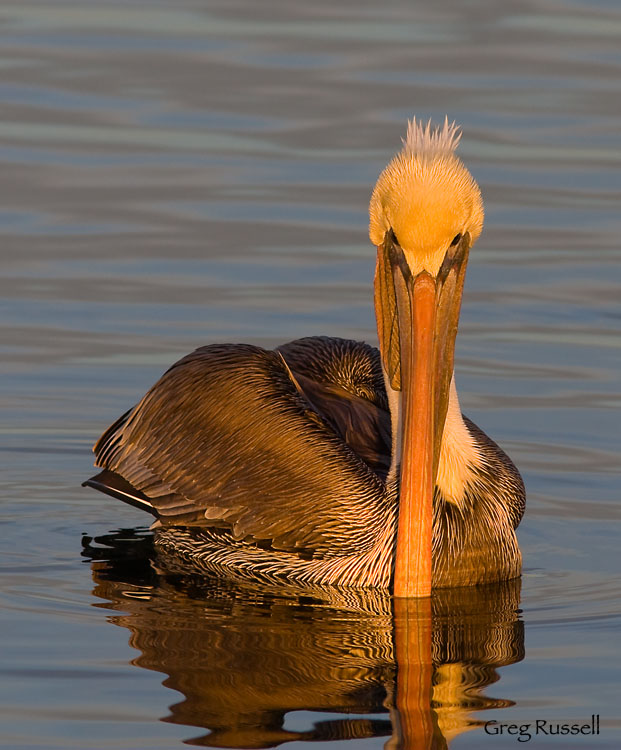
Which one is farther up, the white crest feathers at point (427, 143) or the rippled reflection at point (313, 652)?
the white crest feathers at point (427, 143)

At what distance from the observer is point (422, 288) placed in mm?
6672

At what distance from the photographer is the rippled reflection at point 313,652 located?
18.8 ft

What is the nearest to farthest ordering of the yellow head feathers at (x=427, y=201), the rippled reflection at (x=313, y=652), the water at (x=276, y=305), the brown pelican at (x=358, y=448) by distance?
the rippled reflection at (x=313, y=652) < the water at (x=276, y=305) < the yellow head feathers at (x=427, y=201) < the brown pelican at (x=358, y=448)

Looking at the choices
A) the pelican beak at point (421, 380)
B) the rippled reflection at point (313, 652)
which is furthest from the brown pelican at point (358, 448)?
the rippled reflection at point (313, 652)


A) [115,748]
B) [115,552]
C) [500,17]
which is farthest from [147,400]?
[500,17]

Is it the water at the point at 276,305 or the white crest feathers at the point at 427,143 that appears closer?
the water at the point at 276,305

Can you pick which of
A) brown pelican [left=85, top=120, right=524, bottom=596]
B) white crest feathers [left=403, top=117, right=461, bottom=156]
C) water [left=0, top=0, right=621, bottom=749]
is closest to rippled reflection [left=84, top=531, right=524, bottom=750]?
water [left=0, top=0, right=621, bottom=749]

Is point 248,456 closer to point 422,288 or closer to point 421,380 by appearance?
point 421,380

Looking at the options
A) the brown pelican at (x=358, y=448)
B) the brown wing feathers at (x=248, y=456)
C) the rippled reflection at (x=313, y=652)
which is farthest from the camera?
the brown wing feathers at (x=248, y=456)

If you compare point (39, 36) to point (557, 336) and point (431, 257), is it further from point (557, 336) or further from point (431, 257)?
point (431, 257)

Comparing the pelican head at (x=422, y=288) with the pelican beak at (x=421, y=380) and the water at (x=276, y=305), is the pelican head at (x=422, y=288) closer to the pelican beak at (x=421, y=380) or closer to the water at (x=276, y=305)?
the pelican beak at (x=421, y=380)

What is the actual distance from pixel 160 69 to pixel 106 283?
4.87 meters

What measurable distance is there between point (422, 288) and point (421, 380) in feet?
1.06

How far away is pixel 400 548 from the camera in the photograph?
6.81 metres
